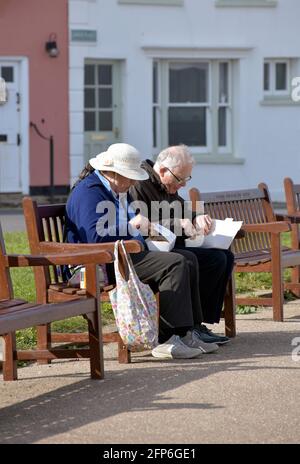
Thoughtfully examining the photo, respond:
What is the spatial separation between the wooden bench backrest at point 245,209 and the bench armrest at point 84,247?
2.12 meters

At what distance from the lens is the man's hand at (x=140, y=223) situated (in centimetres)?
862

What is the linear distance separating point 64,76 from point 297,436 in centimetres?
1970

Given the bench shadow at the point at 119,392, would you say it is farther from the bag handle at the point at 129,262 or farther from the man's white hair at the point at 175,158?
the man's white hair at the point at 175,158

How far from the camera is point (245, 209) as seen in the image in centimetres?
1105

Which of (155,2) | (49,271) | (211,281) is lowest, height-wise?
(211,281)

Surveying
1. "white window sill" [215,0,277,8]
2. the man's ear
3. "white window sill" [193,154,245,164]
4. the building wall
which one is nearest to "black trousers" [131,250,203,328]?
the man's ear

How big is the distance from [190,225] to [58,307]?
1.80 meters

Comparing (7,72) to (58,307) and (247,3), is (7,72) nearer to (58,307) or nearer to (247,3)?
(247,3)

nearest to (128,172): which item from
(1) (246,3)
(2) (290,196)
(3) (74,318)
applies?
(3) (74,318)

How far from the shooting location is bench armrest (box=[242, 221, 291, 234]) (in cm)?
1027

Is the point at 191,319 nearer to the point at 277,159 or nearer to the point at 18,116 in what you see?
the point at 18,116

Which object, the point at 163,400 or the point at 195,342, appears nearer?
the point at 163,400

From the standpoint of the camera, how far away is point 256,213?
11.2 m

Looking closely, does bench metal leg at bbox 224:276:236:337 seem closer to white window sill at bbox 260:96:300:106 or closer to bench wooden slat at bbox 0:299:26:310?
bench wooden slat at bbox 0:299:26:310
